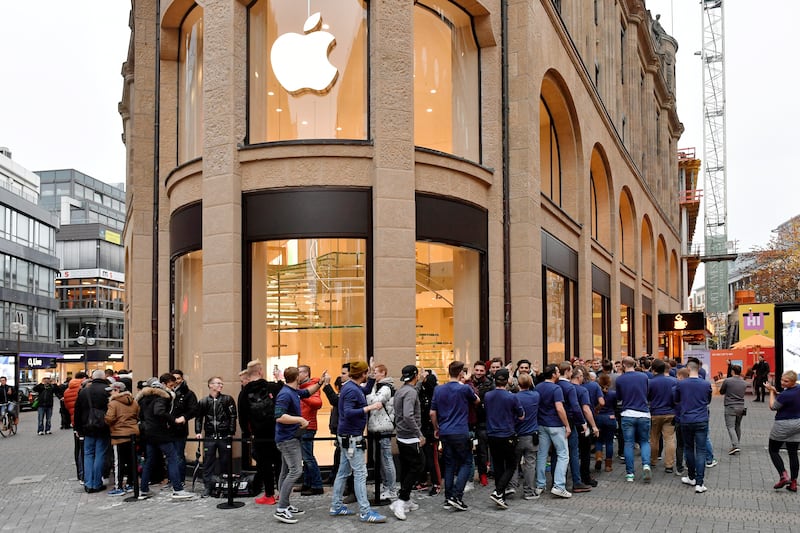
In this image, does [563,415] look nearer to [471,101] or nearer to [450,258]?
[450,258]

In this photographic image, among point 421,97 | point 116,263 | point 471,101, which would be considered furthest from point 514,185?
point 116,263

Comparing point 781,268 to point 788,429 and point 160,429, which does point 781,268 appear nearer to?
point 788,429

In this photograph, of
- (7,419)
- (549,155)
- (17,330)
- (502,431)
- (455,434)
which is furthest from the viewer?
(17,330)

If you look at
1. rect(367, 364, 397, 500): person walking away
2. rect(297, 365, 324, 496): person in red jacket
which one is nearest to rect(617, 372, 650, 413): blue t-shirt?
rect(367, 364, 397, 500): person walking away

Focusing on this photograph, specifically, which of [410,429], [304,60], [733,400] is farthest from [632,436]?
[304,60]

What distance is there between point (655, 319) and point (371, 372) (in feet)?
114

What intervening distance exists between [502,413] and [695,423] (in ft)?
11.1

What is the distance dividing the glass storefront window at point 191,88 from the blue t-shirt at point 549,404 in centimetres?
810

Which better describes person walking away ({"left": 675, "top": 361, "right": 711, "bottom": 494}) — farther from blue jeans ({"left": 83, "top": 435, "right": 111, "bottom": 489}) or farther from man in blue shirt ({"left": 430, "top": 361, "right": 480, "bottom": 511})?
blue jeans ({"left": 83, "top": 435, "right": 111, "bottom": 489})

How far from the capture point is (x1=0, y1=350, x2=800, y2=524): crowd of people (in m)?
9.93

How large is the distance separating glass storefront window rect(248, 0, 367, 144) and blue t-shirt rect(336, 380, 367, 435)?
19.4ft

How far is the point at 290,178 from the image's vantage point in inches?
517

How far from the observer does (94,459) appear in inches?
473

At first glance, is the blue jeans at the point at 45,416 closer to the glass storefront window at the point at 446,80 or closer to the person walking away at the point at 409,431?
the glass storefront window at the point at 446,80
